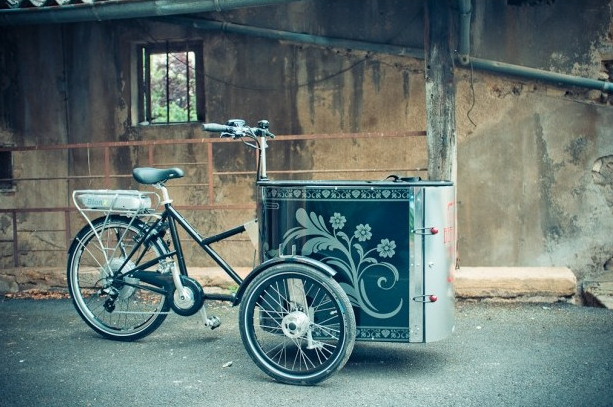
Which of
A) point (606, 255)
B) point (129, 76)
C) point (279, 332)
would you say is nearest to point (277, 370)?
point (279, 332)

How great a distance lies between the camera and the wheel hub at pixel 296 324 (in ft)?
12.8

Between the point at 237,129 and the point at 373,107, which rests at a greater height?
the point at 373,107

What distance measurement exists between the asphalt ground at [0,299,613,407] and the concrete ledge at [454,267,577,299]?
0.25m

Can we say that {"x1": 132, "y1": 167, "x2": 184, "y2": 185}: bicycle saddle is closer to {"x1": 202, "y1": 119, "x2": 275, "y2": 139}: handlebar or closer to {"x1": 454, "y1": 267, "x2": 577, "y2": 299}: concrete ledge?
{"x1": 202, "y1": 119, "x2": 275, "y2": 139}: handlebar

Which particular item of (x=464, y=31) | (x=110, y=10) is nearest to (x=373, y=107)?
(x=464, y=31)

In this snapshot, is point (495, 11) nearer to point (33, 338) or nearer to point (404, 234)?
point (404, 234)

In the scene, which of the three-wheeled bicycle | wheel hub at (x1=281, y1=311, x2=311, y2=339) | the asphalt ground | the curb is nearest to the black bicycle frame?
the asphalt ground

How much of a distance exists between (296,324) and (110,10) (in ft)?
12.8

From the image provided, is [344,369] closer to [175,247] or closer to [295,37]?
[175,247]

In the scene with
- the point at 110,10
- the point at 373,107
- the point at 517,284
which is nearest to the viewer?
the point at 517,284

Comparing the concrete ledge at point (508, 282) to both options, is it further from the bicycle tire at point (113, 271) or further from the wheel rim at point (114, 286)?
the bicycle tire at point (113, 271)

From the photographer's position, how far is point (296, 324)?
3.89 metres

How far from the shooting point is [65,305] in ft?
20.0

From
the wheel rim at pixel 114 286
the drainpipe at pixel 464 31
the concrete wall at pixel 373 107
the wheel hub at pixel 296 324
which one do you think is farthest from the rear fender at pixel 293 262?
the concrete wall at pixel 373 107
